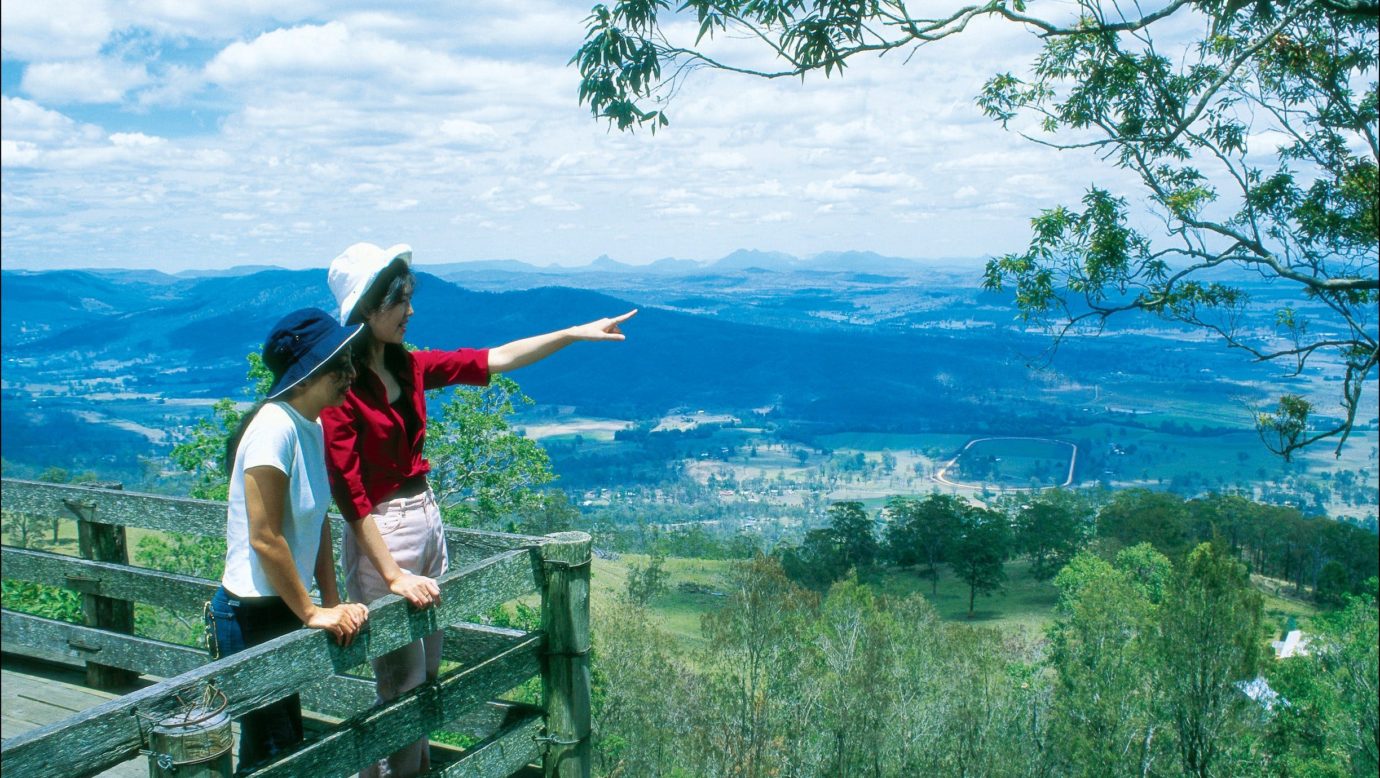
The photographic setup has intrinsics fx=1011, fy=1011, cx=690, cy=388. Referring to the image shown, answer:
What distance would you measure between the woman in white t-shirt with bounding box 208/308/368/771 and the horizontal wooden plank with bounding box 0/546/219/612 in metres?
1.18

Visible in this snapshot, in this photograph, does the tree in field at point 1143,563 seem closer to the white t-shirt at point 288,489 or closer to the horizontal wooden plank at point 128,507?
the horizontal wooden plank at point 128,507

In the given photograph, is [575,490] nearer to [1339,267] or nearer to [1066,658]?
[1066,658]

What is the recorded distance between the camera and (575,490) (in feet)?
431

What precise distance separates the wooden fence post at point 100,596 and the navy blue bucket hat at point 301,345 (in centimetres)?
216

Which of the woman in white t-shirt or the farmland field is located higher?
the woman in white t-shirt

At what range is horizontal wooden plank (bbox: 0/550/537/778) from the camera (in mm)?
1968

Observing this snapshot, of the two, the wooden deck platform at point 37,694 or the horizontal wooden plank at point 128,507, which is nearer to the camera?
the horizontal wooden plank at point 128,507

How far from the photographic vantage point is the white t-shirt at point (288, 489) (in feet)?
8.67

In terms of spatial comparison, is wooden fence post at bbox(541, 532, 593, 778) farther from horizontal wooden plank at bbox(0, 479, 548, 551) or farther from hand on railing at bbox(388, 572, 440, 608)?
hand on railing at bbox(388, 572, 440, 608)

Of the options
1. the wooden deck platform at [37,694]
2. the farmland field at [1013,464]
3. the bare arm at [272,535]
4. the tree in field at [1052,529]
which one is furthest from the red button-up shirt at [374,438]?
the farmland field at [1013,464]

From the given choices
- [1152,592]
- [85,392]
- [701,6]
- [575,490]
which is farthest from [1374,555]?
[85,392]

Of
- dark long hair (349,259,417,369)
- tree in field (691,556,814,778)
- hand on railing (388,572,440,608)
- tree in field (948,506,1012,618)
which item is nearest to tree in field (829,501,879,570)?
tree in field (948,506,1012,618)

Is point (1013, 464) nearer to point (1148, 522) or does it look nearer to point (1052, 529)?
point (1052, 529)

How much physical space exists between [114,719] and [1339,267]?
36.2 ft
